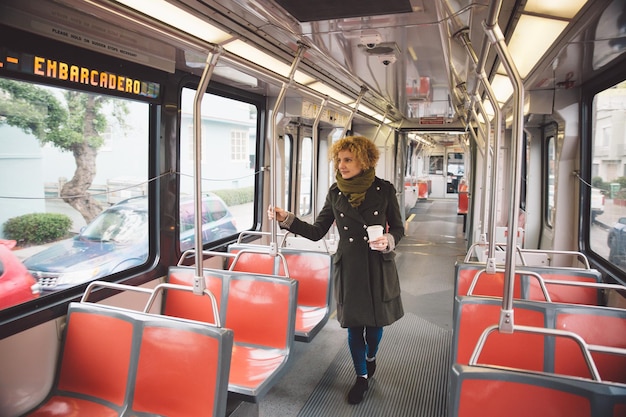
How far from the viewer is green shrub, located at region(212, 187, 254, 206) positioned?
15.0 feet

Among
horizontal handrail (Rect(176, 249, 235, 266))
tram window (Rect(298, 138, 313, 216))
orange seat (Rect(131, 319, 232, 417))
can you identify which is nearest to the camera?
orange seat (Rect(131, 319, 232, 417))

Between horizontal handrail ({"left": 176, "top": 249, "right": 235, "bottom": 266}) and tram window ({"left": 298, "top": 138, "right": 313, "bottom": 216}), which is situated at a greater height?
tram window ({"left": 298, "top": 138, "right": 313, "bottom": 216})

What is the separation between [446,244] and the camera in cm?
949

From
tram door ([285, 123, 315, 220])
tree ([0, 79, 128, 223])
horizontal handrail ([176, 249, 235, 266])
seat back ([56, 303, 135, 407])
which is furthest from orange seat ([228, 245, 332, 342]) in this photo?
tram door ([285, 123, 315, 220])

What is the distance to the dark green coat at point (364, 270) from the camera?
2.79m

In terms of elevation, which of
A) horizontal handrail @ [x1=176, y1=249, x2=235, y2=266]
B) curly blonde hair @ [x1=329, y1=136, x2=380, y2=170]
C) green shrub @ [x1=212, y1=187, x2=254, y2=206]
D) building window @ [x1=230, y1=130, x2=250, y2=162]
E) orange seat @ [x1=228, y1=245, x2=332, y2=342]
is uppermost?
building window @ [x1=230, y1=130, x2=250, y2=162]

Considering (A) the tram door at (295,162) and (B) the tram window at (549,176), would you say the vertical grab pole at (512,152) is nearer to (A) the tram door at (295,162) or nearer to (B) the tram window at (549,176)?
(A) the tram door at (295,162)

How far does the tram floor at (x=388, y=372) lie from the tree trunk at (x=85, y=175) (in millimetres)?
Result: 1605

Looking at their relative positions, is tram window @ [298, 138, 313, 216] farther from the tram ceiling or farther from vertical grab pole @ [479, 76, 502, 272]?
vertical grab pole @ [479, 76, 502, 272]

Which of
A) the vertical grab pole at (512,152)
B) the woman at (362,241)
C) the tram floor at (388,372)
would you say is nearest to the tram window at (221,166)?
the woman at (362,241)

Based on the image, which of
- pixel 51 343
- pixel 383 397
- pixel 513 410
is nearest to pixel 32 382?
pixel 51 343

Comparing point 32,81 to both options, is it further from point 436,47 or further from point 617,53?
point 617,53

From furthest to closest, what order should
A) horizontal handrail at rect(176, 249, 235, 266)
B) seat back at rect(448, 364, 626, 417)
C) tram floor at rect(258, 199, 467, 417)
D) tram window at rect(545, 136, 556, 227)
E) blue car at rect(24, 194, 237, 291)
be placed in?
1. tram window at rect(545, 136, 556, 227)
2. horizontal handrail at rect(176, 249, 235, 266)
3. tram floor at rect(258, 199, 467, 417)
4. blue car at rect(24, 194, 237, 291)
5. seat back at rect(448, 364, 626, 417)

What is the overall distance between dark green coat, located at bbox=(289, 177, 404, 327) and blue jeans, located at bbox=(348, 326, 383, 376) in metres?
0.16
